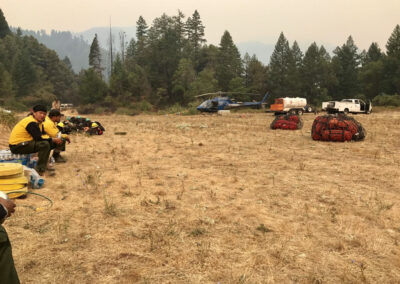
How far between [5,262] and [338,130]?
11.8 meters

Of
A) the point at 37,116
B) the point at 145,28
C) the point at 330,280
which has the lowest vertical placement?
the point at 330,280

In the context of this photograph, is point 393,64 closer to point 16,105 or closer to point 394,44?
point 394,44

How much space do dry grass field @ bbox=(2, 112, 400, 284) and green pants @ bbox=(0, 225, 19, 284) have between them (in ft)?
3.01

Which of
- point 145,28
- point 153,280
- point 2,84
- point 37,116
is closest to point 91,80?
point 2,84

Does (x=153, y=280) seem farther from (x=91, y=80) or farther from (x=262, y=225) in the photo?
(x=91, y=80)

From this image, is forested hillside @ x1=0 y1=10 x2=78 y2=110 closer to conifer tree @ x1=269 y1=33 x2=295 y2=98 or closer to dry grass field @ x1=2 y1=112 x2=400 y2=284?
conifer tree @ x1=269 y1=33 x2=295 y2=98

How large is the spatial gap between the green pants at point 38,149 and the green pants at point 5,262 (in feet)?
16.2

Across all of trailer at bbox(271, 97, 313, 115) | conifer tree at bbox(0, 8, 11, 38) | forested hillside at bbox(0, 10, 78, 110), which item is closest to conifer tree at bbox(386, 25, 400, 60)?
trailer at bbox(271, 97, 313, 115)

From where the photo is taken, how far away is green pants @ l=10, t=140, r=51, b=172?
6508 millimetres

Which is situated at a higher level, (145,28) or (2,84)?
(145,28)

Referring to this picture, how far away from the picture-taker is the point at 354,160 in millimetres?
8672

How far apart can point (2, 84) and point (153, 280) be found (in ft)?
225

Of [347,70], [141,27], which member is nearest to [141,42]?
[141,27]

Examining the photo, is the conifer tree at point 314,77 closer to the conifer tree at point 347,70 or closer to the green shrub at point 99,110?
the conifer tree at point 347,70
